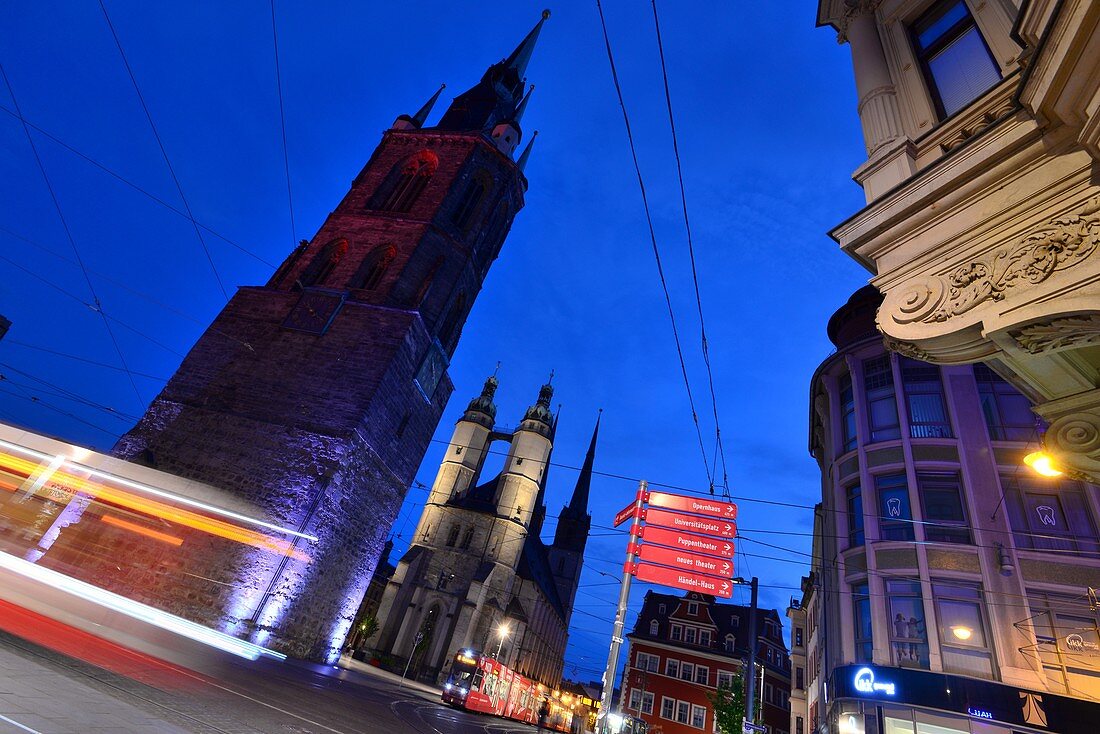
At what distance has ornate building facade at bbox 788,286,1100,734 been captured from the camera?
10.8 metres

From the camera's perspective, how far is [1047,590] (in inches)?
454

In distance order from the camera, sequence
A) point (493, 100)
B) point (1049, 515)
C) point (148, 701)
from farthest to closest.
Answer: point (493, 100)
point (1049, 515)
point (148, 701)

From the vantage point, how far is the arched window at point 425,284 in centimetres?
2316

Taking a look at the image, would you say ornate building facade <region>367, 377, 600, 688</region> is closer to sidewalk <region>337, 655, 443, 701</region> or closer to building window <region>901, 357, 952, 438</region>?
sidewalk <region>337, 655, 443, 701</region>

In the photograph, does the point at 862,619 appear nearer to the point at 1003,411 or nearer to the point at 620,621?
the point at 1003,411

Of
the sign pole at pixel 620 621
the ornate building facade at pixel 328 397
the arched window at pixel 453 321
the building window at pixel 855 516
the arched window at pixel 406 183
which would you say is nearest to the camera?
the sign pole at pixel 620 621

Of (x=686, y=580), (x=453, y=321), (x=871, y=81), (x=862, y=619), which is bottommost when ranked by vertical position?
(x=686, y=580)

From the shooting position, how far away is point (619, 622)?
7.22 m

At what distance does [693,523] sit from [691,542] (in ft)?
0.90

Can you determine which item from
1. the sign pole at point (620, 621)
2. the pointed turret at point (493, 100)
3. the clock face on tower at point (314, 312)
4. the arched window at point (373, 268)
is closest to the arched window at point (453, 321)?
the arched window at point (373, 268)

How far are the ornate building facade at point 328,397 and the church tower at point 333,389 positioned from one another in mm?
65

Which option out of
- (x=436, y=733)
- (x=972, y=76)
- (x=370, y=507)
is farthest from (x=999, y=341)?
(x=370, y=507)

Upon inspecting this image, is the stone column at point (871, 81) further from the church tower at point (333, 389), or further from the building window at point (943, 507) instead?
the church tower at point (333, 389)

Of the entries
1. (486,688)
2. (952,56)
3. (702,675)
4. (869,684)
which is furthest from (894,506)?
(702,675)
